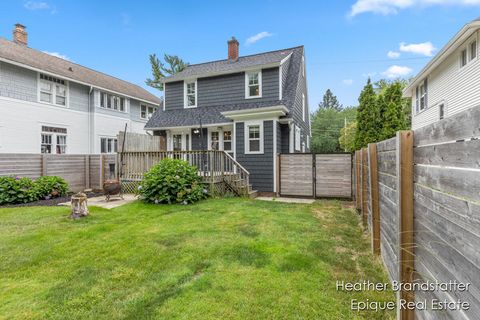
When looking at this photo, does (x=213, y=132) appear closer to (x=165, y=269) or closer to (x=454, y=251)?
(x=165, y=269)

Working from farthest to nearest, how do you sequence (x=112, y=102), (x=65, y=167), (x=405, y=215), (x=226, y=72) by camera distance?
(x=112, y=102) < (x=226, y=72) < (x=65, y=167) < (x=405, y=215)

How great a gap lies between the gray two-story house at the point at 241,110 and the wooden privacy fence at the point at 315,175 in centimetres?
55

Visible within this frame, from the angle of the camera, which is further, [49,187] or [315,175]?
[315,175]

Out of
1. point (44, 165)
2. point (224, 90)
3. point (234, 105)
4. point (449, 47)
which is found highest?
point (449, 47)

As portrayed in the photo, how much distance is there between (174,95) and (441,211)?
14283 millimetres

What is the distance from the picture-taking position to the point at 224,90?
13.0 meters

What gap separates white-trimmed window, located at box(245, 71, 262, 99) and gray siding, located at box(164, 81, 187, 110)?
399 centimetres

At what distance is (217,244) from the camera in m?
4.33

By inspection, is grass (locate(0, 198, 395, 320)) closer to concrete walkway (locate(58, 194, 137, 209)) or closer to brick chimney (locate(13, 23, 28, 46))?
concrete walkway (locate(58, 194, 137, 209))

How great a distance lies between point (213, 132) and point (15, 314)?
1065cm

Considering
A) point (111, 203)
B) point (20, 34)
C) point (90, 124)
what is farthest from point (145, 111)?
point (111, 203)

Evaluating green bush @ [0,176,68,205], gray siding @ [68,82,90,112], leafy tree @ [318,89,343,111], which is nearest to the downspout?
gray siding @ [68,82,90,112]

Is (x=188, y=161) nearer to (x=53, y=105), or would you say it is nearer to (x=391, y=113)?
(x=53, y=105)

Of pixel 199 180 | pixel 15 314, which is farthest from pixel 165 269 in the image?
pixel 199 180
